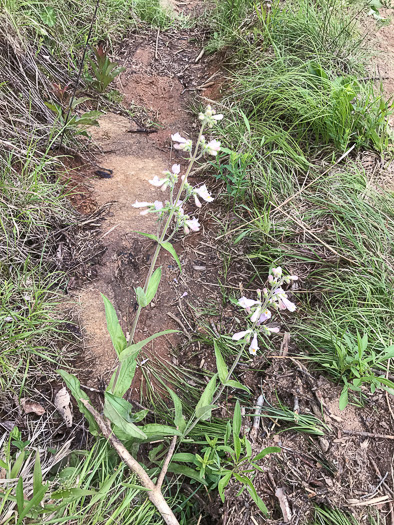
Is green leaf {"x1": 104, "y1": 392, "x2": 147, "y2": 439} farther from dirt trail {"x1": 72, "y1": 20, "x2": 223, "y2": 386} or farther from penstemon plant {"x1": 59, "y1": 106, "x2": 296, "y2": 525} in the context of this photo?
dirt trail {"x1": 72, "y1": 20, "x2": 223, "y2": 386}

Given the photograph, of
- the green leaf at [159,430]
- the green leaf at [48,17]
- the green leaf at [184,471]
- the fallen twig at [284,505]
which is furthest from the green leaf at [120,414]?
the green leaf at [48,17]

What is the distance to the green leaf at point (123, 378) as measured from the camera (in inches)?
68.5

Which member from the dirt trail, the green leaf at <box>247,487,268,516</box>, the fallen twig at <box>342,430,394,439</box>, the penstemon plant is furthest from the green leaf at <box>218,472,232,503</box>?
the dirt trail

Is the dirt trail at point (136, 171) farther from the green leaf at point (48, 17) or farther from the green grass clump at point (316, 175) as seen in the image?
the green leaf at point (48, 17)

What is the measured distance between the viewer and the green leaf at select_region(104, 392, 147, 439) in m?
1.58

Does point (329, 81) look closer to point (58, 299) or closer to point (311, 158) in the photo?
point (311, 158)

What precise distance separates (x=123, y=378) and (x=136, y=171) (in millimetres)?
2035

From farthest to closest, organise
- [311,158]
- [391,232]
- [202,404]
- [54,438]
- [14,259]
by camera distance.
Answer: [311,158] → [391,232] → [14,259] → [54,438] → [202,404]

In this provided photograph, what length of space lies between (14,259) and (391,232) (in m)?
2.48

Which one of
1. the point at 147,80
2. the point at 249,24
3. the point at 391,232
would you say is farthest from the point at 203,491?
the point at 249,24

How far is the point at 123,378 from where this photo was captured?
1759 millimetres

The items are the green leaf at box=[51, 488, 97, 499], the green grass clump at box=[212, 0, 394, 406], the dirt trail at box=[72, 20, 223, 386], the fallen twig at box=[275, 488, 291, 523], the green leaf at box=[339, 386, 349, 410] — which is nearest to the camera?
the green leaf at box=[51, 488, 97, 499]

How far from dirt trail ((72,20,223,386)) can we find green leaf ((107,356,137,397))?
432mm

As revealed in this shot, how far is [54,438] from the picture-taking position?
1887 millimetres
